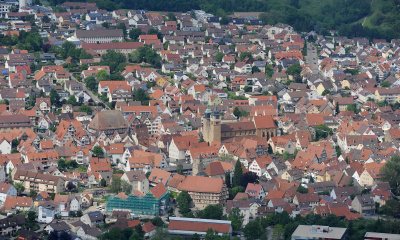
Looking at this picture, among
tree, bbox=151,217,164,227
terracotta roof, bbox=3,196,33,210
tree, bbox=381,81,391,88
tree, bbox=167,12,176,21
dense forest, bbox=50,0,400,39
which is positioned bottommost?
dense forest, bbox=50,0,400,39

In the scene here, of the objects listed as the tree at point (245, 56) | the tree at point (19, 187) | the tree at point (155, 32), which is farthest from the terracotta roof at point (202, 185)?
the tree at point (155, 32)

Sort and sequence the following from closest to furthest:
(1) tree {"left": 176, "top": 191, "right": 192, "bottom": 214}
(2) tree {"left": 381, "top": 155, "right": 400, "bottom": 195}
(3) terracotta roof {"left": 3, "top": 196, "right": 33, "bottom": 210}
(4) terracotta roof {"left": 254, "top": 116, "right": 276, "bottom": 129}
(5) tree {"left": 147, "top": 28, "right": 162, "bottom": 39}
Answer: (1) tree {"left": 176, "top": 191, "right": 192, "bottom": 214} → (3) terracotta roof {"left": 3, "top": 196, "right": 33, "bottom": 210} → (2) tree {"left": 381, "top": 155, "right": 400, "bottom": 195} → (4) terracotta roof {"left": 254, "top": 116, "right": 276, "bottom": 129} → (5) tree {"left": 147, "top": 28, "right": 162, "bottom": 39}

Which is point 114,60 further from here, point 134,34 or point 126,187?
point 126,187

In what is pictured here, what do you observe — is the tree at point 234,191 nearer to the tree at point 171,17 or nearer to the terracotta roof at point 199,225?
the terracotta roof at point 199,225

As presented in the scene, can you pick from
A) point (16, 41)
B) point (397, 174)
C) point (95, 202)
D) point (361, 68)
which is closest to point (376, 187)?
point (397, 174)

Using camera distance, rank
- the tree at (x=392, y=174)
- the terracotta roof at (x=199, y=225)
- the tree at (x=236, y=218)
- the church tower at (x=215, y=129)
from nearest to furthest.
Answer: the terracotta roof at (x=199, y=225)
the tree at (x=236, y=218)
the tree at (x=392, y=174)
the church tower at (x=215, y=129)

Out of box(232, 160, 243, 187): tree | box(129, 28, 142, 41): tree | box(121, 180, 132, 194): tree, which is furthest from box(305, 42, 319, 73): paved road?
box(121, 180, 132, 194): tree

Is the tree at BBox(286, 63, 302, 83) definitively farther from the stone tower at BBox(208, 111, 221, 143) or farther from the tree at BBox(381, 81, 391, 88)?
the stone tower at BBox(208, 111, 221, 143)

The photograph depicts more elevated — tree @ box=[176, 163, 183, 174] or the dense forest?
tree @ box=[176, 163, 183, 174]
